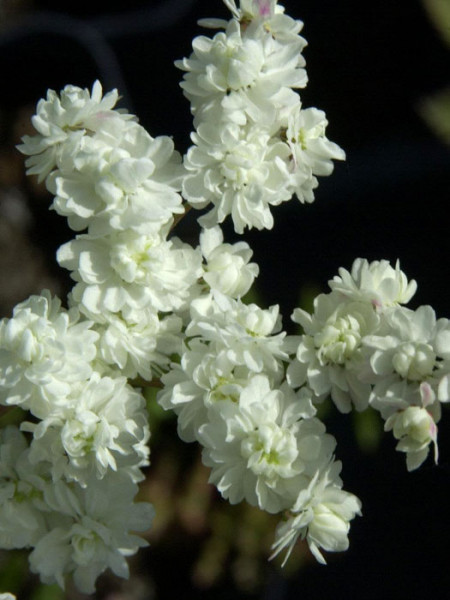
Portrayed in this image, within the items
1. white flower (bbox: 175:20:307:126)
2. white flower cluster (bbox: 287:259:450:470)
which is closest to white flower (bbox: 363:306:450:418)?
white flower cluster (bbox: 287:259:450:470)

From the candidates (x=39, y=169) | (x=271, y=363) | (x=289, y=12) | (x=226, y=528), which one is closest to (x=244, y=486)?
(x=271, y=363)

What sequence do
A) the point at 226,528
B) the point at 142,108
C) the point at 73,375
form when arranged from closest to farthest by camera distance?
1. the point at 73,375
2. the point at 226,528
3. the point at 142,108

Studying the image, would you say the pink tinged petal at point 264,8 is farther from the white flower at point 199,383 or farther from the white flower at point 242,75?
the white flower at point 199,383

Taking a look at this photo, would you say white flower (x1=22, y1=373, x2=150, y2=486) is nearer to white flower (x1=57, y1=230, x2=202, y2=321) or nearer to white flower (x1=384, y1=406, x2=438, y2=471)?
white flower (x1=57, y1=230, x2=202, y2=321)

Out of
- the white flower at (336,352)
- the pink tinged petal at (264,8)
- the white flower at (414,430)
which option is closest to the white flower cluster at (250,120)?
the pink tinged petal at (264,8)

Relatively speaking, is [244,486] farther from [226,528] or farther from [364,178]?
[364,178]

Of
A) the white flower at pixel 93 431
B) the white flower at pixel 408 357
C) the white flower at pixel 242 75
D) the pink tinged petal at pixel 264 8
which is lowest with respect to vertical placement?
the white flower at pixel 93 431

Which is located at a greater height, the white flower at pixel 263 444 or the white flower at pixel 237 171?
the white flower at pixel 237 171

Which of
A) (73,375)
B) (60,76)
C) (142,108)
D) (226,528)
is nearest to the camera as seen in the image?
(73,375)
